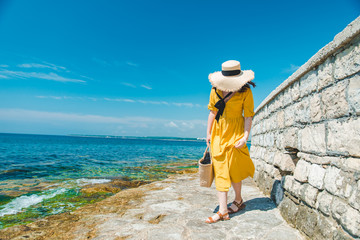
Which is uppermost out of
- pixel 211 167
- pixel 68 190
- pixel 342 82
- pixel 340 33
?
pixel 340 33

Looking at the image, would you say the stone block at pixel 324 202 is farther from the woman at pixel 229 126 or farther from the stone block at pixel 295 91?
the stone block at pixel 295 91

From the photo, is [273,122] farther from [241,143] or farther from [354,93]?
[354,93]

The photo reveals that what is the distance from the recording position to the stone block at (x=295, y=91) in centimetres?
296

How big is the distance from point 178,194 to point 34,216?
286 centimetres

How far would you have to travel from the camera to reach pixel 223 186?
117 inches

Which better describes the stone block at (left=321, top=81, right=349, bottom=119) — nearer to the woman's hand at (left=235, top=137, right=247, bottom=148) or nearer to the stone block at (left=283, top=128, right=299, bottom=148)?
the stone block at (left=283, top=128, right=299, bottom=148)

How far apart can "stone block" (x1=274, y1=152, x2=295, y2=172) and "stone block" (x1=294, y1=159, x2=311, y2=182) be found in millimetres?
306

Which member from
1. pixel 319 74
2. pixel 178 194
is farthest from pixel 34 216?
pixel 319 74

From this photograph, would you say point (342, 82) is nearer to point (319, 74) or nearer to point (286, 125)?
point (319, 74)

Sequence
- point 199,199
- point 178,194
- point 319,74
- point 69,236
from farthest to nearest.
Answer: point 178,194
point 199,199
point 69,236
point 319,74

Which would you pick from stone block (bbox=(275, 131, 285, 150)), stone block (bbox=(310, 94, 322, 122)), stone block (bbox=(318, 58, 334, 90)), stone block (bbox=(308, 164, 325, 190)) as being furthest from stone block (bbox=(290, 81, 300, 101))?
stone block (bbox=(308, 164, 325, 190))

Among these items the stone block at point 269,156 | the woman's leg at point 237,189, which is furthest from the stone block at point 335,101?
the stone block at point 269,156

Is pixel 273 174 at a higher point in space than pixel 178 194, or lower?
higher

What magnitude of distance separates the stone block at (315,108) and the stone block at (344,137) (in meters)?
0.24
